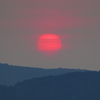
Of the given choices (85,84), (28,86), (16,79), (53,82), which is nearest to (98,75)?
(85,84)

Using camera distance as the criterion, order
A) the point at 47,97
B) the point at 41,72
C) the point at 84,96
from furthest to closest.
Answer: the point at 41,72
the point at 47,97
the point at 84,96

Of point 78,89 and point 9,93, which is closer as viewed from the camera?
point 78,89

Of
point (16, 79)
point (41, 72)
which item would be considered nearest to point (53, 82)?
point (41, 72)

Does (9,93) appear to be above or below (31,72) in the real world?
below

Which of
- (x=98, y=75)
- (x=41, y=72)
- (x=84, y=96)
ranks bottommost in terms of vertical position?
(x=84, y=96)

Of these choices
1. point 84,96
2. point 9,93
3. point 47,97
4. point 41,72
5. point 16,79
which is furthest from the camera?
point 16,79

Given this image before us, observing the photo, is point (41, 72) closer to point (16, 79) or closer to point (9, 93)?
point (16, 79)

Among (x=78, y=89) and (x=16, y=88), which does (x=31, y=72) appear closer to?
(x=16, y=88)
